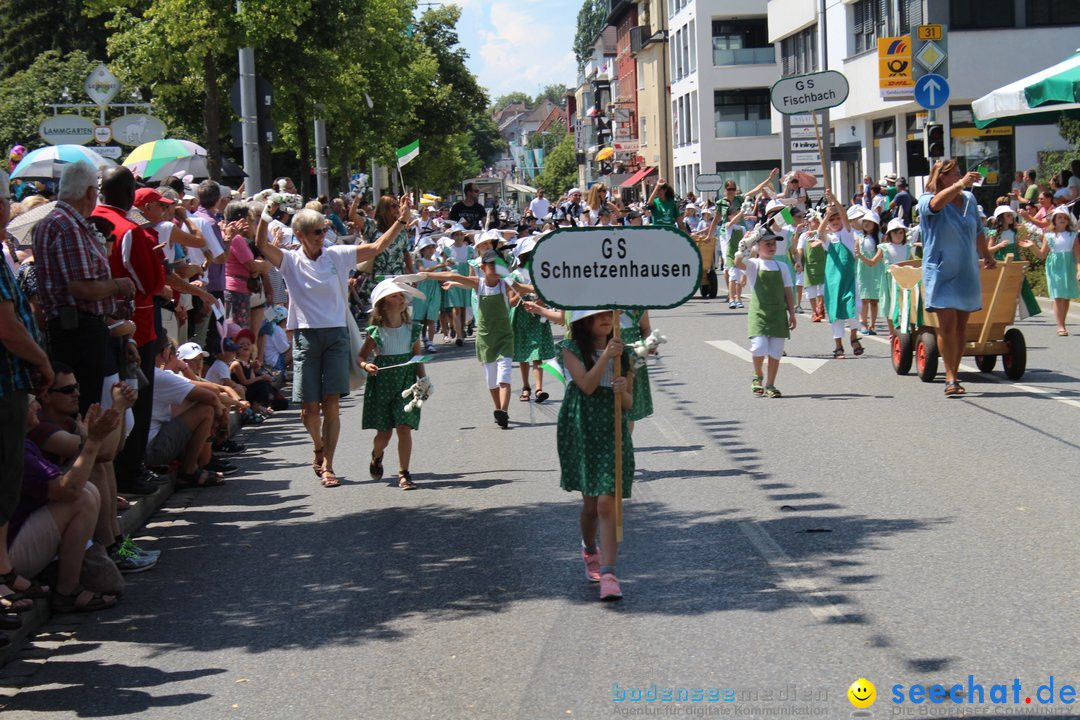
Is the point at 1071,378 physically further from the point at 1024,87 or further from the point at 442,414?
the point at 442,414

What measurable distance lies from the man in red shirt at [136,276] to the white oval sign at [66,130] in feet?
38.4

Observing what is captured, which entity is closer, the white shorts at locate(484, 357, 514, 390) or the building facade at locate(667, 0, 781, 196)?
the white shorts at locate(484, 357, 514, 390)

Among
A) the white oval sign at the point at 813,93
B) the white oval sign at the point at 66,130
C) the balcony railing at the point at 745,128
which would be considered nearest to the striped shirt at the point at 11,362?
the white oval sign at the point at 813,93

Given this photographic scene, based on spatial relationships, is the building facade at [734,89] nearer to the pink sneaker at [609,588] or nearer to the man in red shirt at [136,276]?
the man in red shirt at [136,276]

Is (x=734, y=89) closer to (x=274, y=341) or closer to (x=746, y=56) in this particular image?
(x=746, y=56)

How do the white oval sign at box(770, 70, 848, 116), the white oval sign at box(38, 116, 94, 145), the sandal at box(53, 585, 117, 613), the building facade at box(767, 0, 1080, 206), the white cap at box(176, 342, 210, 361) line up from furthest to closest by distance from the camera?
→ the building facade at box(767, 0, 1080, 206) < the white oval sign at box(38, 116, 94, 145) < the white oval sign at box(770, 70, 848, 116) < the white cap at box(176, 342, 210, 361) < the sandal at box(53, 585, 117, 613)

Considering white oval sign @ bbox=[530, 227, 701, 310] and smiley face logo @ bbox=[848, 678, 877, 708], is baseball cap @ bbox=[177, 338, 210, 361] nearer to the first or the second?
white oval sign @ bbox=[530, 227, 701, 310]

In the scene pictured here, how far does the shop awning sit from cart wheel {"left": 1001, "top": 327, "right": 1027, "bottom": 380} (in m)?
66.7

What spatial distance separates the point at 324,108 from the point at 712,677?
2632cm

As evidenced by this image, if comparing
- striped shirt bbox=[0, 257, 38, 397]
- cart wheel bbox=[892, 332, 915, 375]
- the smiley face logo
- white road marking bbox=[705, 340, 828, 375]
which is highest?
striped shirt bbox=[0, 257, 38, 397]

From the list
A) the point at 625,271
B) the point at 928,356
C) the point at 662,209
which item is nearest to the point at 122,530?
the point at 625,271

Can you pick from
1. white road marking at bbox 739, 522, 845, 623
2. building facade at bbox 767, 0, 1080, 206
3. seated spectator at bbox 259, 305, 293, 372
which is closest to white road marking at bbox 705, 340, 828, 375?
seated spectator at bbox 259, 305, 293, 372

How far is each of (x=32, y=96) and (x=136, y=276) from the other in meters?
39.1

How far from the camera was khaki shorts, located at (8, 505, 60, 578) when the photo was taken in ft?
22.1
